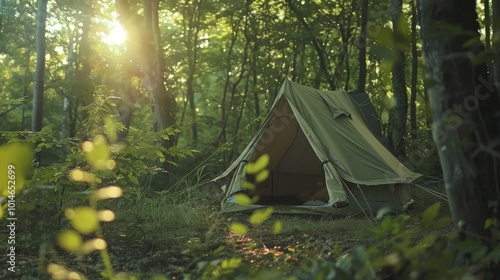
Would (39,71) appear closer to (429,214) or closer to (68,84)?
(68,84)

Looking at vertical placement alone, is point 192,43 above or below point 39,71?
above

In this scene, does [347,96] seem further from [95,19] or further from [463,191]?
[95,19]

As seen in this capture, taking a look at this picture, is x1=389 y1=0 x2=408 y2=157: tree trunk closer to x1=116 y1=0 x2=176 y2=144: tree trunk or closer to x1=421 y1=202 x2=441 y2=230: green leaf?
x1=116 y1=0 x2=176 y2=144: tree trunk

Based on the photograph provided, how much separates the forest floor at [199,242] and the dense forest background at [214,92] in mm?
47

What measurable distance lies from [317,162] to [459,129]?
19.9ft

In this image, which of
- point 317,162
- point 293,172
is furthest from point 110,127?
point 317,162

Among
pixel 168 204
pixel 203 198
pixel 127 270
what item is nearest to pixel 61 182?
pixel 127 270

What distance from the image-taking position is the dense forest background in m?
2.17

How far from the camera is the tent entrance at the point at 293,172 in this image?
26.2ft

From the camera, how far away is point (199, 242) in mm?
4605

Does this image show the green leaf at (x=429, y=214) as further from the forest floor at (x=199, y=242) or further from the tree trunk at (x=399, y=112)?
the tree trunk at (x=399, y=112)

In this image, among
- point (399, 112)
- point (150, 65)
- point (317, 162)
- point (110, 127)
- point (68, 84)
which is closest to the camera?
point (110, 127)

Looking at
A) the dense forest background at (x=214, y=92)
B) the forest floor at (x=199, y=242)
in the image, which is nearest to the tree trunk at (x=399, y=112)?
the dense forest background at (x=214, y=92)

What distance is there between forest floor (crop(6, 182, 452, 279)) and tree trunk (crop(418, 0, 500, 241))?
624mm
